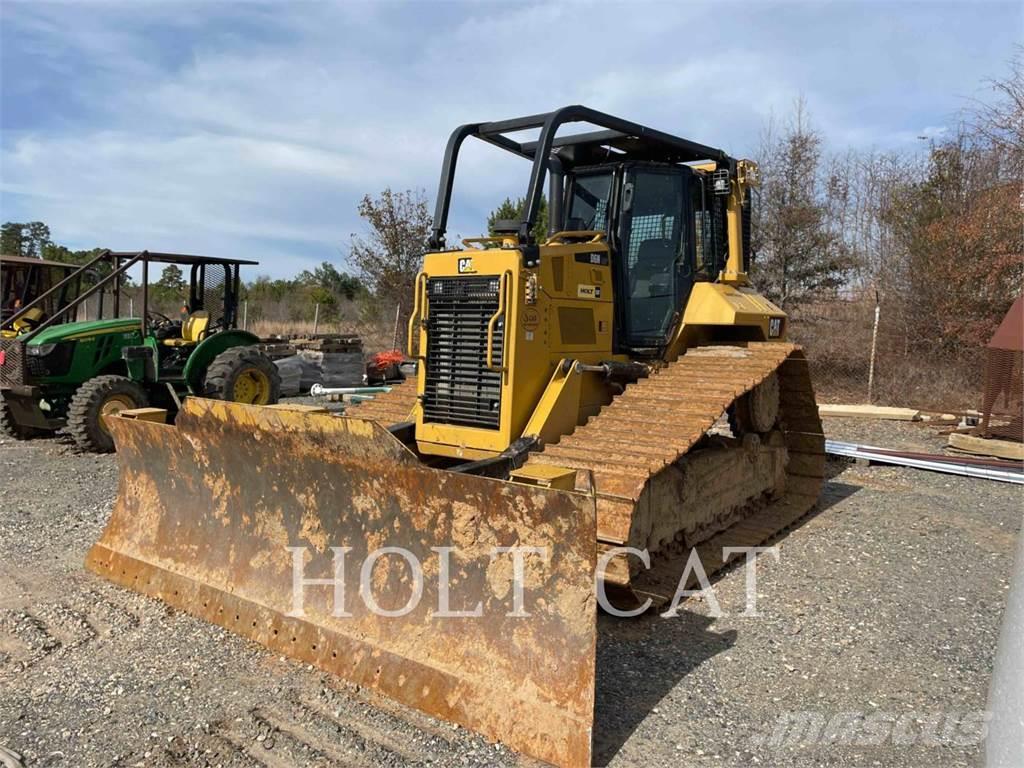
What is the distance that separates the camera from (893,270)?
54.2ft

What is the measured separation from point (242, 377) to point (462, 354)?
6666 mm

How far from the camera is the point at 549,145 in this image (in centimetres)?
482

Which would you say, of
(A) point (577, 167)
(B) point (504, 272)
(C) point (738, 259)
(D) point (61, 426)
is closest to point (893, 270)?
(C) point (738, 259)

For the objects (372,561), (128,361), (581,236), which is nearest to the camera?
(372,561)

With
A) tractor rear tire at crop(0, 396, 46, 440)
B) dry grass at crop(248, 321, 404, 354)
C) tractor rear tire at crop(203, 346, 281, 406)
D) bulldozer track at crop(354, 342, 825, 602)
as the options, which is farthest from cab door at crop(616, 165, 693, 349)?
dry grass at crop(248, 321, 404, 354)

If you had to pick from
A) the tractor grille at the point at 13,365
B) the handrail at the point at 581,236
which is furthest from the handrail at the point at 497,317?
the tractor grille at the point at 13,365

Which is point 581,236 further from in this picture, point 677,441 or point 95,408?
point 95,408

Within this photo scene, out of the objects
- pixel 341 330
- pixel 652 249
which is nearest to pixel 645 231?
pixel 652 249

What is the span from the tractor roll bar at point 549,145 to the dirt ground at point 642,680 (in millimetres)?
2638

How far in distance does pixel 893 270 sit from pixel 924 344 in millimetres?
1867

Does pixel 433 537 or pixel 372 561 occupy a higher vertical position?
pixel 433 537

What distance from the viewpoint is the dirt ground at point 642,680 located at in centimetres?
297

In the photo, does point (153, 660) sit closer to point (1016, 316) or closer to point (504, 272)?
point (504, 272)

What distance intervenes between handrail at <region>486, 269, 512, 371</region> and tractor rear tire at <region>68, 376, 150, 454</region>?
5807 mm
